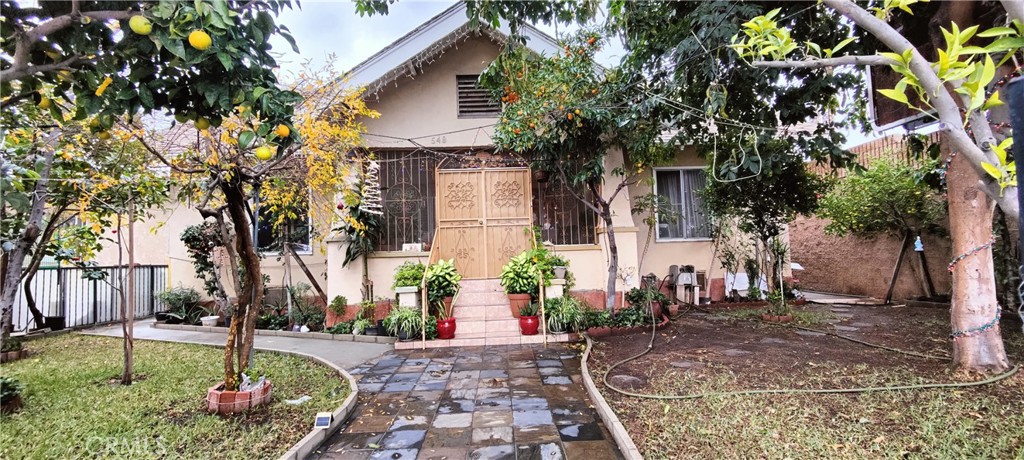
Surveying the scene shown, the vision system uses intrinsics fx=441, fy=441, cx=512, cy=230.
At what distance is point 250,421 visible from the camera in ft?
12.1

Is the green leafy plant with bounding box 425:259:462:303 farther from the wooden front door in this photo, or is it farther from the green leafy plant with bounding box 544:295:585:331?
the green leafy plant with bounding box 544:295:585:331

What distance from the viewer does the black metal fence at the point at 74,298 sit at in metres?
8.68

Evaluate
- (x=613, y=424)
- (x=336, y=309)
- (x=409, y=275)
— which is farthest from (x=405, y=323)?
(x=613, y=424)

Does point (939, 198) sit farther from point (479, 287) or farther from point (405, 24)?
point (405, 24)

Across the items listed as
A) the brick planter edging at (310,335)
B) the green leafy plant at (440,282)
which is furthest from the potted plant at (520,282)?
the brick planter edging at (310,335)

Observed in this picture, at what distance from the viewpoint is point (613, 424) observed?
3.42 meters

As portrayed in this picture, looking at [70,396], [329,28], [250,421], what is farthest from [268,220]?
[250,421]

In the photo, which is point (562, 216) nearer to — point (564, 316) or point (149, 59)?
point (564, 316)

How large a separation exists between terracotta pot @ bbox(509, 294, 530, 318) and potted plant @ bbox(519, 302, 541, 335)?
17 cm

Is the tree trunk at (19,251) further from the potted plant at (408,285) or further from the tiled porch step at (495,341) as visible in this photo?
the tiled porch step at (495,341)

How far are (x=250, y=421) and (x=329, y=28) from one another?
5.26 m

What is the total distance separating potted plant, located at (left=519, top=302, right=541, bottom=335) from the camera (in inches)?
272

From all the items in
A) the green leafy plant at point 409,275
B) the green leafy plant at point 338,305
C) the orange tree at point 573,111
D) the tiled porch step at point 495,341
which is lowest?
the tiled porch step at point 495,341

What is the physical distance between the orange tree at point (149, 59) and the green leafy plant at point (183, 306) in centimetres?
817
